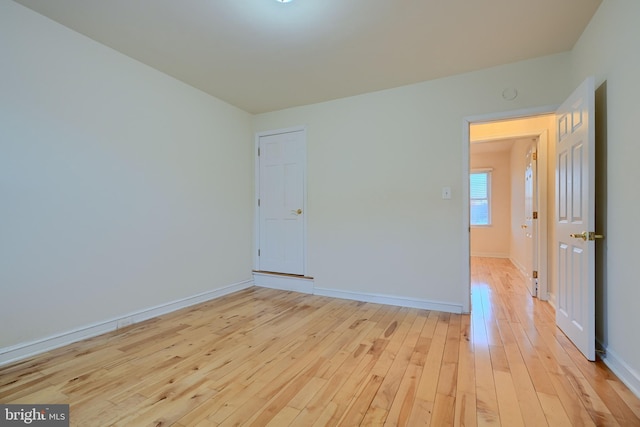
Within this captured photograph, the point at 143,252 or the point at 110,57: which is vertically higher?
the point at 110,57

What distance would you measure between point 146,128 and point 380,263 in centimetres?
298

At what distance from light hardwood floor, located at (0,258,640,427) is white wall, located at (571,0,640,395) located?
0.28 meters

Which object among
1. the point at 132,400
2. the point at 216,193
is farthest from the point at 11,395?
the point at 216,193

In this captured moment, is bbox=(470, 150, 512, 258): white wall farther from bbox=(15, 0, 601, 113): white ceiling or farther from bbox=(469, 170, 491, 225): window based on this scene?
bbox=(15, 0, 601, 113): white ceiling

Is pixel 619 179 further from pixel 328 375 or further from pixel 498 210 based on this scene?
pixel 498 210

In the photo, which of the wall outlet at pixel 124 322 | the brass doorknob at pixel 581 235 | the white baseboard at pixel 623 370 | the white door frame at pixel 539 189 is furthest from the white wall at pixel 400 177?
the wall outlet at pixel 124 322

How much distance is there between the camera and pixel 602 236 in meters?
2.06

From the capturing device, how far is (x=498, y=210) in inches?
290

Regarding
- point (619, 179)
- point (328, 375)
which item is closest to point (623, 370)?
point (619, 179)

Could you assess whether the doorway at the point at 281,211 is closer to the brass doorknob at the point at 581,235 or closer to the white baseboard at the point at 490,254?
the brass doorknob at the point at 581,235

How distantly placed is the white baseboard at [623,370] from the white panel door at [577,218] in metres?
0.09

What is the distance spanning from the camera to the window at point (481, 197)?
24.6 feet

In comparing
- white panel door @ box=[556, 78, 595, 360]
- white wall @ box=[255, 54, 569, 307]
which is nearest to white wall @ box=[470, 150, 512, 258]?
white wall @ box=[255, 54, 569, 307]

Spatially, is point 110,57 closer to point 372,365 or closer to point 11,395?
point 11,395
